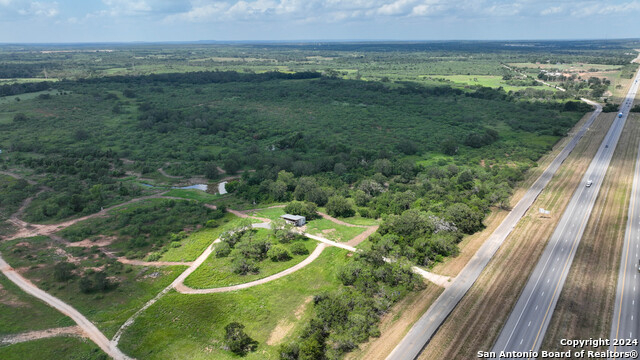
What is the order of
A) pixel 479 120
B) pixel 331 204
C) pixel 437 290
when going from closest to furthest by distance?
1. pixel 437 290
2. pixel 331 204
3. pixel 479 120

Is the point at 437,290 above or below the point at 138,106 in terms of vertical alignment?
below

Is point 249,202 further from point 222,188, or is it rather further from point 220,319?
point 220,319

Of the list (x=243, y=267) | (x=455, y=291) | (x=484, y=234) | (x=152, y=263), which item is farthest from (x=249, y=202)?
(x=455, y=291)

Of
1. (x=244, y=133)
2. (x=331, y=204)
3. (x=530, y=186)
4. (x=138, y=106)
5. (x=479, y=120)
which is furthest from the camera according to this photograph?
(x=138, y=106)

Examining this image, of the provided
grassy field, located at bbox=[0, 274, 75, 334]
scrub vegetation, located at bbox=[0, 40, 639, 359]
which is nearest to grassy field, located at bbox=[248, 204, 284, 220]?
scrub vegetation, located at bbox=[0, 40, 639, 359]

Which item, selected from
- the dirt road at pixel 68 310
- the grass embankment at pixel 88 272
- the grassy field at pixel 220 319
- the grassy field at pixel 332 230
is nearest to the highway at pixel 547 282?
the grassy field at pixel 220 319

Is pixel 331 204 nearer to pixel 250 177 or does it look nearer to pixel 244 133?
pixel 250 177

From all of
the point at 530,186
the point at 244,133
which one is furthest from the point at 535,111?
the point at 244,133
